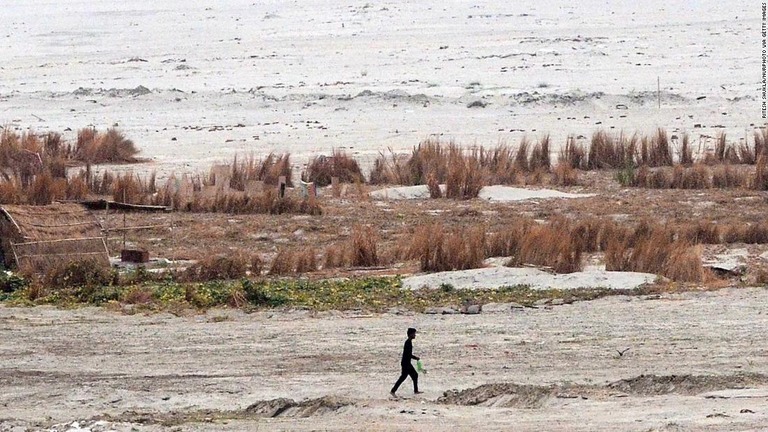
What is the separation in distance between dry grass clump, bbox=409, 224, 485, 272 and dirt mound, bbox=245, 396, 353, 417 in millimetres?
5408

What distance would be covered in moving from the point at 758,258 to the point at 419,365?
6.79 m

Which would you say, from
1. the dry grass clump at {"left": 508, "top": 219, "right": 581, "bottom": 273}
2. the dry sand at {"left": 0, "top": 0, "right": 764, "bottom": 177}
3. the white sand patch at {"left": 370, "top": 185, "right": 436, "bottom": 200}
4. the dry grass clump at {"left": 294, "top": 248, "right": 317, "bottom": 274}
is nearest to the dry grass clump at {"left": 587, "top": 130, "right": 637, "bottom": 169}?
the dry sand at {"left": 0, "top": 0, "right": 764, "bottom": 177}

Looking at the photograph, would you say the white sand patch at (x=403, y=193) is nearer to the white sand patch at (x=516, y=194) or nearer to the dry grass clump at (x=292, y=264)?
the white sand patch at (x=516, y=194)

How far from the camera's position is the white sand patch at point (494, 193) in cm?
2108

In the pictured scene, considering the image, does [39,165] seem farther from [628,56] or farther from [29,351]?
[628,56]

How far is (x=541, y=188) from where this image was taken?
863 inches

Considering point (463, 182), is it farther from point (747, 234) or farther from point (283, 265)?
point (283, 265)

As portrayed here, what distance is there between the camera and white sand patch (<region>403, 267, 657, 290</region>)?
13.7 metres

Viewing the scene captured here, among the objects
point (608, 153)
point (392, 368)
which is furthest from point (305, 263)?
point (608, 153)

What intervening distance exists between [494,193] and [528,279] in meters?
7.28

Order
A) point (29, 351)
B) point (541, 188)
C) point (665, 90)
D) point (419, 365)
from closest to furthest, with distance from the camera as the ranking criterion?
point (419, 365)
point (29, 351)
point (541, 188)
point (665, 90)

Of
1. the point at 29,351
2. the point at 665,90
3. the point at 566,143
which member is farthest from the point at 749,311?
the point at 665,90

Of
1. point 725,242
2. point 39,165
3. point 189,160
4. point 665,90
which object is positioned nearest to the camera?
point 725,242

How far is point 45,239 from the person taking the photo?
15672 mm
